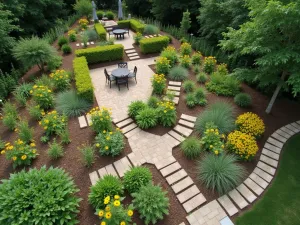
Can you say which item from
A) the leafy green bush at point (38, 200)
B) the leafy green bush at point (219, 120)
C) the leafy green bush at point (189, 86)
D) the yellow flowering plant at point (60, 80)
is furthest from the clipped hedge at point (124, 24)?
the leafy green bush at point (38, 200)

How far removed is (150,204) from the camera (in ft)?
15.4

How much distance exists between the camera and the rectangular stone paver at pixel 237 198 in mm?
5391

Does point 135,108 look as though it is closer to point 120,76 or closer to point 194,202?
point 120,76

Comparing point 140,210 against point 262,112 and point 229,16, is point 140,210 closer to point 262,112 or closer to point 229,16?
point 262,112

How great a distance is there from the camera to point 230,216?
17.0 ft

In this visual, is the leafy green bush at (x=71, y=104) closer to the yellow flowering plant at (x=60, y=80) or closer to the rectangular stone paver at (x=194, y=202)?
the yellow flowering plant at (x=60, y=80)

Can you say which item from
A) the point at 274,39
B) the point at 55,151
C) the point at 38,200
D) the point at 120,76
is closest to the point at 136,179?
the point at 38,200

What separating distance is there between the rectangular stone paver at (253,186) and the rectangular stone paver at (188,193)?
1683 mm

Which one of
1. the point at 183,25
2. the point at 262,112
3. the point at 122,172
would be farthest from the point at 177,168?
the point at 183,25

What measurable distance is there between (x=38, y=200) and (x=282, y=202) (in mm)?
6679

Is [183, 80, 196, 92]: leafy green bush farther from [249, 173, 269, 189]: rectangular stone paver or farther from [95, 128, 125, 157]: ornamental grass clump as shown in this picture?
[249, 173, 269, 189]: rectangular stone paver

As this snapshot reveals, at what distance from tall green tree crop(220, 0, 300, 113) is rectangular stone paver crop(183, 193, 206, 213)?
4.18m

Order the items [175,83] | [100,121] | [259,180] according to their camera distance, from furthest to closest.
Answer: [175,83] → [100,121] → [259,180]

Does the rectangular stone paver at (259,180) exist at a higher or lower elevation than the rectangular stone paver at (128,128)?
lower
